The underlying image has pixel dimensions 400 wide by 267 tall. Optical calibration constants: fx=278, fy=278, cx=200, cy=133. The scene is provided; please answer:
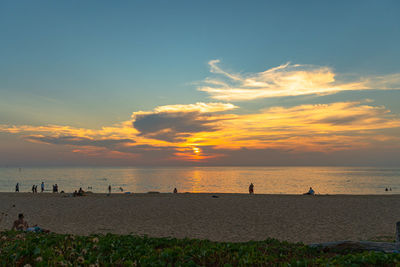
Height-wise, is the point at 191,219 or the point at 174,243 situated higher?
the point at 174,243

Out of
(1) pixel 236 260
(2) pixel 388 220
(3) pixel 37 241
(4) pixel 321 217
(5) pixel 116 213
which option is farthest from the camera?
(5) pixel 116 213

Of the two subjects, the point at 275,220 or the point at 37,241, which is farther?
the point at 275,220

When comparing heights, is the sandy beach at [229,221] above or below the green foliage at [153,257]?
below

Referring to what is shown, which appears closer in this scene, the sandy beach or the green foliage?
the green foliage

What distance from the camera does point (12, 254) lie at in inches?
257

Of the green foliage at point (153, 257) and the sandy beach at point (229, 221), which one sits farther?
the sandy beach at point (229, 221)

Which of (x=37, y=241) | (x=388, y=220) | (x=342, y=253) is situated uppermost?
(x=37, y=241)

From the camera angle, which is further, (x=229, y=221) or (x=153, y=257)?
(x=229, y=221)

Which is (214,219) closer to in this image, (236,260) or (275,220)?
(275,220)

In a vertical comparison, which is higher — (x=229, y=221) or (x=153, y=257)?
(x=153, y=257)

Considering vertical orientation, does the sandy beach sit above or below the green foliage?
below

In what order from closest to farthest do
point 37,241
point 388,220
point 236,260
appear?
point 236,260 → point 37,241 → point 388,220

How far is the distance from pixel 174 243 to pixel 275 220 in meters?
16.1

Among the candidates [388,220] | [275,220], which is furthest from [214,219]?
[388,220]
